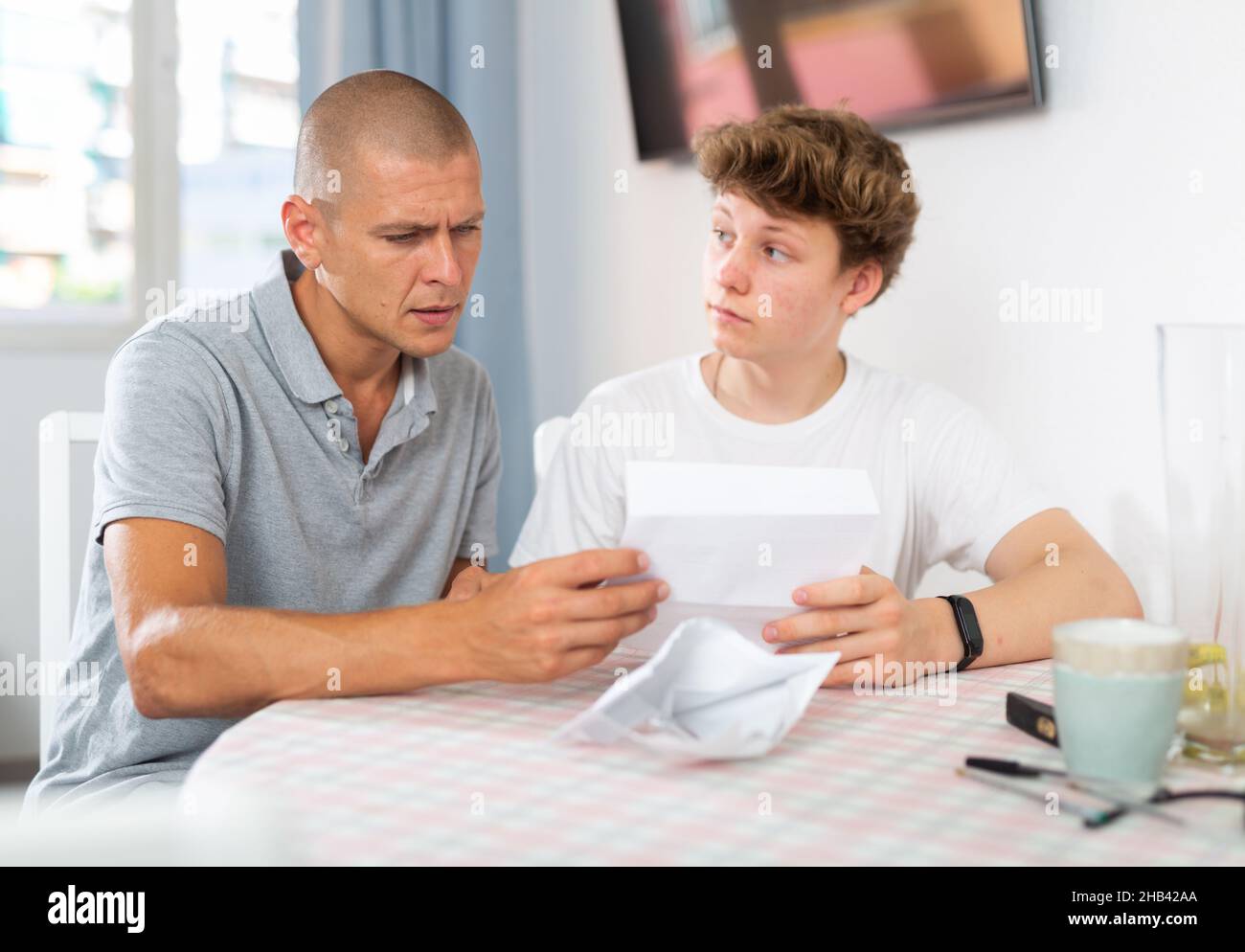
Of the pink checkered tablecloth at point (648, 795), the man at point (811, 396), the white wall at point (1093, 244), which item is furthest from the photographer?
the white wall at point (1093, 244)

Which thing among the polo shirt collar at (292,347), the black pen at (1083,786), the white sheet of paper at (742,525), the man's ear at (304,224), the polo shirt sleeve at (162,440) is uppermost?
the man's ear at (304,224)

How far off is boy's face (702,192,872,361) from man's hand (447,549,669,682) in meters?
0.62

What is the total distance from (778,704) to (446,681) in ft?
→ 1.01

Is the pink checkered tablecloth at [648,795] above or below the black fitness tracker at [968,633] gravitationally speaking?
below

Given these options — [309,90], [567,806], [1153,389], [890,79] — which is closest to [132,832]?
[567,806]

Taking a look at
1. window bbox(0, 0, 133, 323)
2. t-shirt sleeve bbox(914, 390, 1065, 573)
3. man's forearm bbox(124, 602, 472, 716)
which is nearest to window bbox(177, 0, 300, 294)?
window bbox(0, 0, 133, 323)

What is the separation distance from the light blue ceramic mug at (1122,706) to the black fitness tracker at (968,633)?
0.35 metres

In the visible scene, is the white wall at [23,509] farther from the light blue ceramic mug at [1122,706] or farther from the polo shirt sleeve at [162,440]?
the light blue ceramic mug at [1122,706]

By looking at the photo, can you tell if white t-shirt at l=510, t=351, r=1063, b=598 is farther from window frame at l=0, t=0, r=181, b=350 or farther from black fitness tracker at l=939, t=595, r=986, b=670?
window frame at l=0, t=0, r=181, b=350

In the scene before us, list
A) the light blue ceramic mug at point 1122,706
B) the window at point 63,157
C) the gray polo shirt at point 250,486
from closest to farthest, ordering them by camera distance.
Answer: the light blue ceramic mug at point 1122,706, the gray polo shirt at point 250,486, the window at point 63,157

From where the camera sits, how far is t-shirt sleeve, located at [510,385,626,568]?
153 centimetres

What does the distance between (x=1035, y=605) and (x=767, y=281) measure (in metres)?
0.57

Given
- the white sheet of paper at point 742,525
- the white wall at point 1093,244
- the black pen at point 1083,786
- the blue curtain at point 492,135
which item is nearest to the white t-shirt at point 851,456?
the white wall at point 1093,244

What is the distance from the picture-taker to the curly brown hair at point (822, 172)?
1.60m
